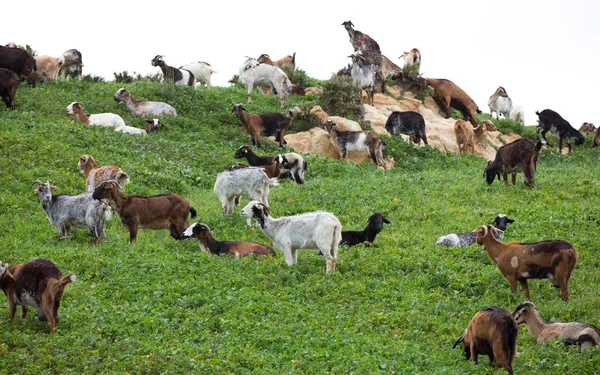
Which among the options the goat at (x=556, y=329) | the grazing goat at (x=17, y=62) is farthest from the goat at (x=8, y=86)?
the goat at (x=556, y=329)

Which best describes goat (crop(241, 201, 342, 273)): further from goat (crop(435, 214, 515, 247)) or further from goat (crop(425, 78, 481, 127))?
goat (crop(425, 78, 481, 127))

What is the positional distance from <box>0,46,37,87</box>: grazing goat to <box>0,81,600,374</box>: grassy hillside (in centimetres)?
495

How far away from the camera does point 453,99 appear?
39781 mm

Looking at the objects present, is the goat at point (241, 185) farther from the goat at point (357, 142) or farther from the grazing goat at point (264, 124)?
the goat at point (357, 142)

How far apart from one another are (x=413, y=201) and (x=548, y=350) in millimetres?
10648

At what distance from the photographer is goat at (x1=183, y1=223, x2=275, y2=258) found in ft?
59.2

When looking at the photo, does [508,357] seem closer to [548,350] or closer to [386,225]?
[548,350]

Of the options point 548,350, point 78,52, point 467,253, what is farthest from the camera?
point 78,52

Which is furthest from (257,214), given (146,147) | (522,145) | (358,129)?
(358,129)

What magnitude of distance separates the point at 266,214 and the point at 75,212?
4537mm

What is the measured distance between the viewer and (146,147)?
2866 cm

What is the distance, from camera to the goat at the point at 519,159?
935 inches

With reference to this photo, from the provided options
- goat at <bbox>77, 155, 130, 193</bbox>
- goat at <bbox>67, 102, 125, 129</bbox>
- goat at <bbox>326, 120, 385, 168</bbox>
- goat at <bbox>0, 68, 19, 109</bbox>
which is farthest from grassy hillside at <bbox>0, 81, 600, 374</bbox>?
goat at <bbox>326, 120, 385, 168</bbox>

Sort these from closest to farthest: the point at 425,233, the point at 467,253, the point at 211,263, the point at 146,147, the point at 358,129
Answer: the point at 211,263, the point at 467,253, the point at 425,233, the point at 146,147, the point at 358,129
